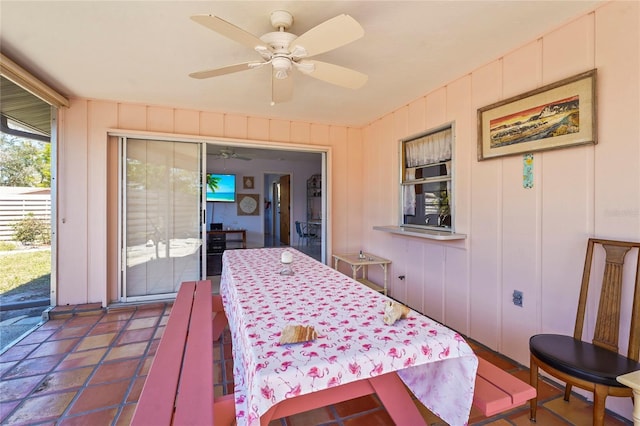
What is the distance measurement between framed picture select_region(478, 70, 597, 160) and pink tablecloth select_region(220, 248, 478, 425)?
1.61 metres

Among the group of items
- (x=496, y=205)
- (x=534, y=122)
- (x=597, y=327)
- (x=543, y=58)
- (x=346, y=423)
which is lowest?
(x=346, y=423)

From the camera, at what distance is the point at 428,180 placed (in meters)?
3.23

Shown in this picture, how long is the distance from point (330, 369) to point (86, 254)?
3.61m

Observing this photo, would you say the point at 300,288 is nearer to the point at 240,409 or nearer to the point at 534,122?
the point at 240,409

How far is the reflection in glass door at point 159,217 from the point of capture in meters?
3.54

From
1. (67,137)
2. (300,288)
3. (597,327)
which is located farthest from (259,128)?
(597,327)

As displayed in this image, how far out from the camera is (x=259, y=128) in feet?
13.0

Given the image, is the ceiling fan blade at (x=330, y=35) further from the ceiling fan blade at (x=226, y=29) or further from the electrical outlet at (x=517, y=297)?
the electrical outlet at (x=517, y=297)

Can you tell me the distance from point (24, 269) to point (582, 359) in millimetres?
5135

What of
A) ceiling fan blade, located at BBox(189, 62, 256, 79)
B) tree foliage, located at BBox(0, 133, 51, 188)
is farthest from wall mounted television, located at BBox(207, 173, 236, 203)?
ceiling fan blade, located at BBox(189, 62, 256, 79)

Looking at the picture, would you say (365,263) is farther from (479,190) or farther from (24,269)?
(24,269)

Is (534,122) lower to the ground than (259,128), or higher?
lower

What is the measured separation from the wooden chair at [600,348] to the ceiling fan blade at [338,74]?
1780mm

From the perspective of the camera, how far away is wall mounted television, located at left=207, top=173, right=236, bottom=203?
711 centimetres
